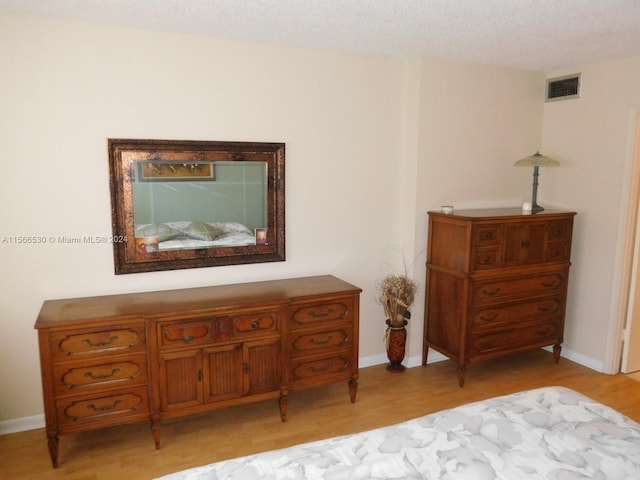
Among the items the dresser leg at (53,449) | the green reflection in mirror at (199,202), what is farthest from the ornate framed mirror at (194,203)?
the dresser leg at (53,449)

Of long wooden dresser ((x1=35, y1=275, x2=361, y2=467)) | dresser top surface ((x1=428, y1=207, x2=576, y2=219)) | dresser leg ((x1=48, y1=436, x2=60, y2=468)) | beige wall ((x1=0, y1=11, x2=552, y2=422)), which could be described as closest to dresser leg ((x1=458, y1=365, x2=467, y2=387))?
beige wall ((x1=0, y1=11, x2=552, y2=422))

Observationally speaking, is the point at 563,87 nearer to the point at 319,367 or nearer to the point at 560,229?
the point at 560,229

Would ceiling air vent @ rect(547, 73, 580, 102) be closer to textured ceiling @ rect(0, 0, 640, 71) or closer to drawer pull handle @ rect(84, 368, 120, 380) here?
textured ceiling @ rect(0, 0, 640, 71)

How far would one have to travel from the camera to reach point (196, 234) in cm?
326

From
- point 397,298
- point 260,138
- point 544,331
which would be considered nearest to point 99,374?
point 260,138

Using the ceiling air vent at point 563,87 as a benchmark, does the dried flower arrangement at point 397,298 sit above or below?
below

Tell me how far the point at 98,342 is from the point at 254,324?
86 cm

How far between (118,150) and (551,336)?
3.54 meters

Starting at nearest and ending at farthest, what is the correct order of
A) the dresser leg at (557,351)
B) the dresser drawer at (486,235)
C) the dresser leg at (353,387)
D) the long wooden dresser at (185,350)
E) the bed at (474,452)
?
the bed at (474,452) < the long wooden dresser at (185,350) < the dresser leg at (353,387) < the dresser drawer at (486,235) < the dresser leg at (557,351)

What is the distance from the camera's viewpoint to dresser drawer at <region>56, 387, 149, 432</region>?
2648 mm

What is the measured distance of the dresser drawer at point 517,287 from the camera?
3.62m

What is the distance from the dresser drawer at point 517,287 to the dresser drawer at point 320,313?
3.30 feet

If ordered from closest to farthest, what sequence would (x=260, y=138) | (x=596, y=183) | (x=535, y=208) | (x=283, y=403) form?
(x=283, y=403) < (x=260, y=138) < (x=596, y=183) < (x=535, y=208)

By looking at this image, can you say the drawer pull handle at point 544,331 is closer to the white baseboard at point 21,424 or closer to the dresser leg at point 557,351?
the dresser leg at point 557,351
